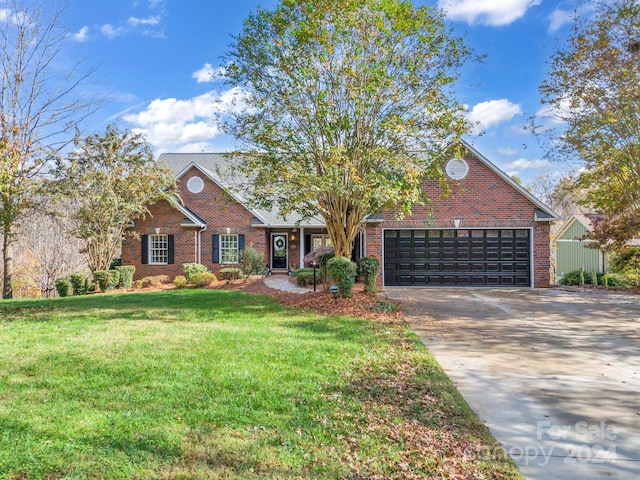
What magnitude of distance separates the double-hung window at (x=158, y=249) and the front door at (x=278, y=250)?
5.15 meters

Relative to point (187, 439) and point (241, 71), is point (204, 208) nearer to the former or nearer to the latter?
point (241, 71)

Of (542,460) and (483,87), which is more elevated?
(483,87)

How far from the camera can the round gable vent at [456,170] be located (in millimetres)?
16156

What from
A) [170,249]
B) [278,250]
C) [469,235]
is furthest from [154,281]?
[469,235]

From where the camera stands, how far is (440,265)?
53.4 ft

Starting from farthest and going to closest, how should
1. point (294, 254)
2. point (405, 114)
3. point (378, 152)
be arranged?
point (294, 254) < point (405, 114) < point (378, 152)

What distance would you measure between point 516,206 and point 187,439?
1563cm

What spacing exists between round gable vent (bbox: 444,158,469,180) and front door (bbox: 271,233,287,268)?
8.88 metres

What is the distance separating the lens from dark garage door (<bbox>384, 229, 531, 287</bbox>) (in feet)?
53.0

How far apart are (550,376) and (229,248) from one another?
1643cm

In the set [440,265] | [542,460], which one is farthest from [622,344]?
[440,265]

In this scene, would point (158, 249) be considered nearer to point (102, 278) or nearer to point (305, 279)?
point (102, 278)

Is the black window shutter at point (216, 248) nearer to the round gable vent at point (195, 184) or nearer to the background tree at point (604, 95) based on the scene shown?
the round gable vent at point (195, 184)

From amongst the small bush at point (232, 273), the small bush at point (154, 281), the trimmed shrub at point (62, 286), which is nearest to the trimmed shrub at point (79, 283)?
the trimmed shrub at point (62, 286)
